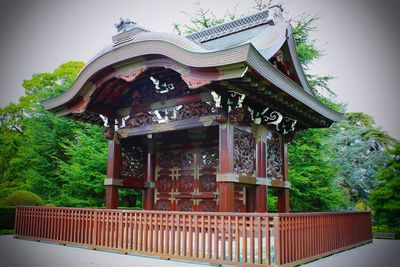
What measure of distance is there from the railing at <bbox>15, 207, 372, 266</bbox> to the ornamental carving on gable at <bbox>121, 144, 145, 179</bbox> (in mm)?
1836

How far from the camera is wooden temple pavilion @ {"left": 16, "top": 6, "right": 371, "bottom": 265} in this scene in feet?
18.6

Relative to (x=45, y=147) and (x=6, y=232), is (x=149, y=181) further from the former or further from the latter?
(x=45, y=147)

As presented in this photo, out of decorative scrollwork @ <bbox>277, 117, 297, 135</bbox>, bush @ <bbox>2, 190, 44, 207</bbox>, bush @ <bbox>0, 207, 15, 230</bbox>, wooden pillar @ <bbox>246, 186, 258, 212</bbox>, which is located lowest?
bush @ <bbox>0, 207, 15, 230</bbox>

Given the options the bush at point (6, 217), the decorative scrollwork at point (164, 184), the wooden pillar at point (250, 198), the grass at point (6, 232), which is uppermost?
the decorative scrollwork at point (164, 184)

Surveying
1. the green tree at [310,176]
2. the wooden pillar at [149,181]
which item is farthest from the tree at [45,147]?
the green tree at [310,176]

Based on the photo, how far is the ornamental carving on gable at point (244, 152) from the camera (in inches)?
277

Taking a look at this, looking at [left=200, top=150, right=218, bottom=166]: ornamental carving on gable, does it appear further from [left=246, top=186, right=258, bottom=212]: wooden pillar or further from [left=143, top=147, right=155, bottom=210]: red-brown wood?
[left=143, top=147, right=155, bottom=210]: red-brown wood

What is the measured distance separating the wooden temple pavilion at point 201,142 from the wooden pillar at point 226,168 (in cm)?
2

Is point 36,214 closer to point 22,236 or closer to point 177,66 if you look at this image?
point 22,236

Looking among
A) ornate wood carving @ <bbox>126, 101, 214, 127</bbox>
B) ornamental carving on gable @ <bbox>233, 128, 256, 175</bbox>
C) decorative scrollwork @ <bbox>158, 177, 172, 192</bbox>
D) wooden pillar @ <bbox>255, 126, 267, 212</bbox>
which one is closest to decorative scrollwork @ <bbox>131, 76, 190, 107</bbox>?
ornate wood carving @ <bbox>126, 101, 214, 127</bbox>

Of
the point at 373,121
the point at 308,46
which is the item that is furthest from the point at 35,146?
the point at 373,121

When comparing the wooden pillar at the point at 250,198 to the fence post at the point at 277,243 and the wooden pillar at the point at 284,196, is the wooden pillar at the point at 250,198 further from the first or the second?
the fence post at the point at 277,243

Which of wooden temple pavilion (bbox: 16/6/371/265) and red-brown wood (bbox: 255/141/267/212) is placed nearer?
wooden temple pavilion (bbox: 16/6/371/265)

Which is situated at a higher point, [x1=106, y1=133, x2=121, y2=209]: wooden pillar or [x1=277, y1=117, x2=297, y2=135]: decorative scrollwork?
[x1=277, y1=117, x2=297, y2=135]: decorative scrollwork
